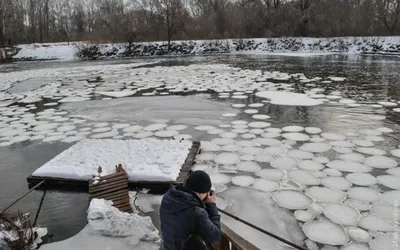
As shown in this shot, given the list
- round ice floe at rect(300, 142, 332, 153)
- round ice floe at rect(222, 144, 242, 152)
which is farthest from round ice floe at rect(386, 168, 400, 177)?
round ice floe at rect(222, 144, 242, 152)

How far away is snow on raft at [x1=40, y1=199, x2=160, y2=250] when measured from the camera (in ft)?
9.61

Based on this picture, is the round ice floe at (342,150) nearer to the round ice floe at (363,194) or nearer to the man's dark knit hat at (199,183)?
the round ice floe at (363,194)

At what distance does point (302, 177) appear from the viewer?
412 cm

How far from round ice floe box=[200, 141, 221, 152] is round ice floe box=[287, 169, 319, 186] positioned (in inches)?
54.1

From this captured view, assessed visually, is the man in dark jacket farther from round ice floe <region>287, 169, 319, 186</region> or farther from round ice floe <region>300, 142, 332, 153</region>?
round ice floe <region>300, 142, 332, 153</region>

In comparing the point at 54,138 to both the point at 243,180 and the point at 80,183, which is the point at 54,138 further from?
the point at 243,180

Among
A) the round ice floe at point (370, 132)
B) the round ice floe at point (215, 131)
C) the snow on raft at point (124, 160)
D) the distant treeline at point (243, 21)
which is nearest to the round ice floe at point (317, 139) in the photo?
the round ice floe at point (370, 132)

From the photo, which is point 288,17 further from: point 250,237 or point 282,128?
point 250,237

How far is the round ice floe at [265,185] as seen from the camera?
3889mm

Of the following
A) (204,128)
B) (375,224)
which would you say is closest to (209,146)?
(204,128)

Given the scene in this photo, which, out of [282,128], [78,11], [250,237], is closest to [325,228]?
[250,237]

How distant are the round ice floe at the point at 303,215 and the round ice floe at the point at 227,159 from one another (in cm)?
148

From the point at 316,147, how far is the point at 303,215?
6.73ft

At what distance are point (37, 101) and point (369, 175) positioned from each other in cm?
921
